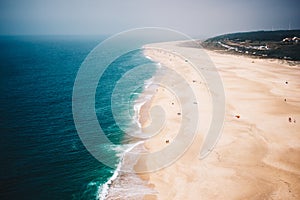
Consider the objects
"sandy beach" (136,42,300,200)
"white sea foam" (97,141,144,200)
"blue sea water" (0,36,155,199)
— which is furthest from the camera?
"blue sea water" (0,36,155,199)

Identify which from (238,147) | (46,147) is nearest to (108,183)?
(46,147)

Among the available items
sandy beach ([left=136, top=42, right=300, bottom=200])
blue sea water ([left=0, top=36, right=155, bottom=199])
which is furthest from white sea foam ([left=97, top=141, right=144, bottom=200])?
sandy beach ([left=136, top=42, right=300, bottom=200])

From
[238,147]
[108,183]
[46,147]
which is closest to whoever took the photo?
[108,183]

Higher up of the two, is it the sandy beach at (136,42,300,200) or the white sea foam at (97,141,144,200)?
the sandy beach at (136,42,300,200)

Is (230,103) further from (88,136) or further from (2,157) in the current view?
(2,157)

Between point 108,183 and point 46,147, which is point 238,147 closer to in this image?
point 108,183

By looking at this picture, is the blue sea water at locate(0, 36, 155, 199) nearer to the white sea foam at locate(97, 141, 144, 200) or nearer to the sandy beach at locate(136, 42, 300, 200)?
the white sea foam at locate(97, 141, 144, 200)

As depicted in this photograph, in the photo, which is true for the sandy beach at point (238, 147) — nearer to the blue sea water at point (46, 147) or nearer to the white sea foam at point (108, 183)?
A: the white sea foam at point (108, 183)

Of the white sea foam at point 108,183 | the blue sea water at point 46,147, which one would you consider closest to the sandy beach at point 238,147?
the white sea foam at point 108,183
